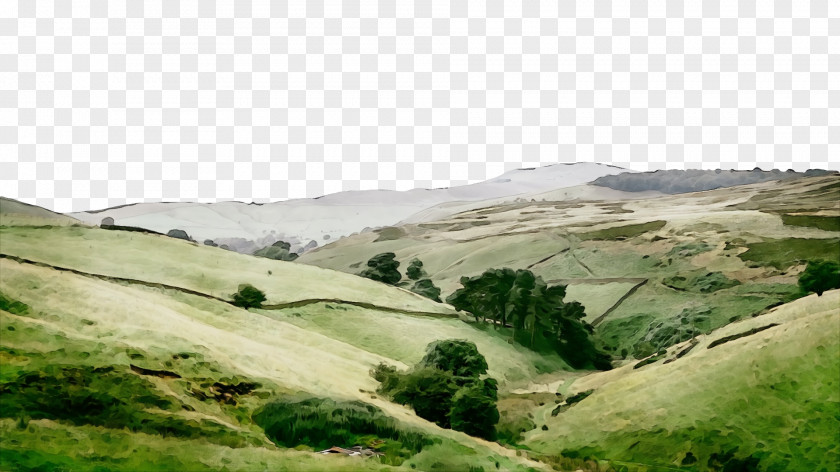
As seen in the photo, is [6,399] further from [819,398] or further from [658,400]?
[819,398]

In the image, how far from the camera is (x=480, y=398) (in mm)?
50344

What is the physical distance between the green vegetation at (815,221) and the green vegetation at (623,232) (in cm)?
3534

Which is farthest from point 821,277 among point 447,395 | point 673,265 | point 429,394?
point 673,265

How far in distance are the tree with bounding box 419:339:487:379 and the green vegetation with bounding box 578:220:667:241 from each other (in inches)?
4953

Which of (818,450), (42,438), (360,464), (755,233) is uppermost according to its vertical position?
(755,233)

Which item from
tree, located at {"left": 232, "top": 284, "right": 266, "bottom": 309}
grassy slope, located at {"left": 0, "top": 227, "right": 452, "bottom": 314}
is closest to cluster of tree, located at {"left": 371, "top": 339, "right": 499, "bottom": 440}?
tree, located at {"left": 232, "top": 284, "right": 266, "bottom": 309}

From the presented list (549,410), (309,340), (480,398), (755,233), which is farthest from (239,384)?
(755,233)

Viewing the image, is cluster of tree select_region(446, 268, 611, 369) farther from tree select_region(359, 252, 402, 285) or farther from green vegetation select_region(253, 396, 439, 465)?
green vegetation select_region(253, 396, 439, 465)

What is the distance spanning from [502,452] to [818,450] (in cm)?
2026

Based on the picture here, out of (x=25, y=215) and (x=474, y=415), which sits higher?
(x=25, y=215)

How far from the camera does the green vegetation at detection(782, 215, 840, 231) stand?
14788 centimetres

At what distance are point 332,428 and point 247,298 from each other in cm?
4798

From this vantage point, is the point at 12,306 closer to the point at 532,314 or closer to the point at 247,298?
the point at 247,298

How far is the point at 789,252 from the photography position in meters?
132
